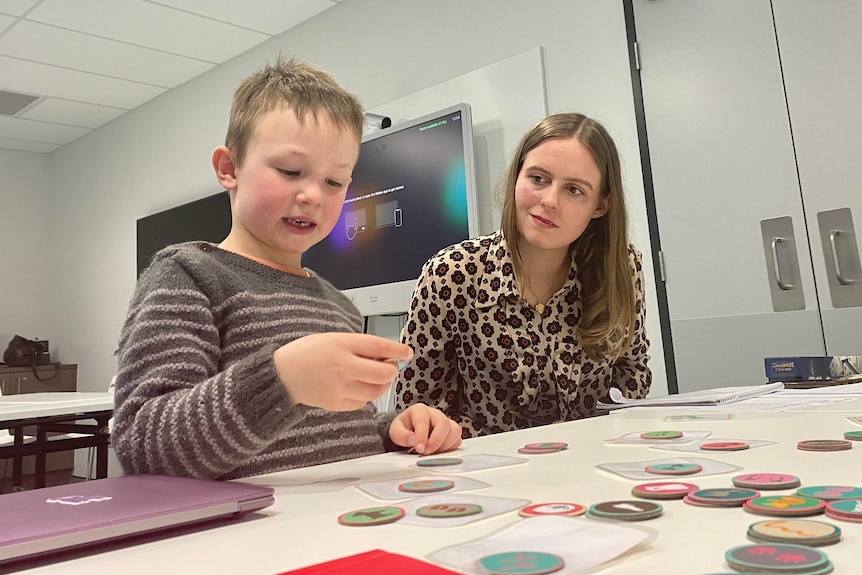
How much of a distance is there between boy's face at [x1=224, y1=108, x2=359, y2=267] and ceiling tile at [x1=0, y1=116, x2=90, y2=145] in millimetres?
4926

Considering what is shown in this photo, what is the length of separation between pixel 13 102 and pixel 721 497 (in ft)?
17.1

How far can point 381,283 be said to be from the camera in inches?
121

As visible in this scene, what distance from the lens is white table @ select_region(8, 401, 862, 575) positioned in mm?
362

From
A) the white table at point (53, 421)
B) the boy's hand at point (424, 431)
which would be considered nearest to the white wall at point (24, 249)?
the white table at point (53, 421)

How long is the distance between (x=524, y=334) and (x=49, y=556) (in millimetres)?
981

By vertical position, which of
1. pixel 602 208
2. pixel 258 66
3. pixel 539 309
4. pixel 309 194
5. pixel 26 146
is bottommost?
pixel 539 309

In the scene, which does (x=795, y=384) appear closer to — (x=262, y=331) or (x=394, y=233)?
(x=262, y=331)

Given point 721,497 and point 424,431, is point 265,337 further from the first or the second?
point 721,497

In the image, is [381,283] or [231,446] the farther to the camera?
[381,283]

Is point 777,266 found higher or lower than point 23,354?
lower

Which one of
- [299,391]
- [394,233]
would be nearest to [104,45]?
[394,233]

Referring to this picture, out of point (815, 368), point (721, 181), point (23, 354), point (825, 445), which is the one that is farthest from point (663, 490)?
point (23, 354)

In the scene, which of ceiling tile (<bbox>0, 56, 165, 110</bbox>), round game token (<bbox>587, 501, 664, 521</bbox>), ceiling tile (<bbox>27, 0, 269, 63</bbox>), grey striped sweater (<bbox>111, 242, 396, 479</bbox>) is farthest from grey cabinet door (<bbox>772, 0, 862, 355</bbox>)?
ceiling tile (<bbox>0, 56, 165, 110</bbox>)

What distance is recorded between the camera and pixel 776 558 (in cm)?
31
